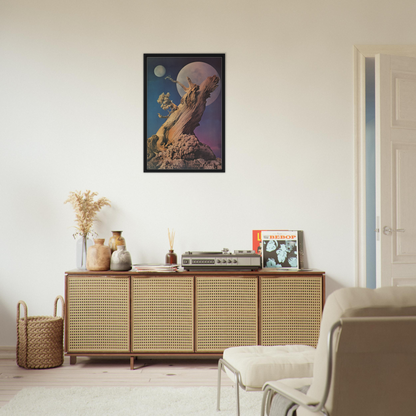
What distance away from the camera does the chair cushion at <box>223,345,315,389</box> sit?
2.03 meters

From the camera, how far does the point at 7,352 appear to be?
11.8 ft

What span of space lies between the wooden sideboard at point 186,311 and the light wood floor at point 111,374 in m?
0.13

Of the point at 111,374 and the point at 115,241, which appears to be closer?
the point at 111,374

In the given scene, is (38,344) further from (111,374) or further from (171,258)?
(171,258)

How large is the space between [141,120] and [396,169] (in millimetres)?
2257

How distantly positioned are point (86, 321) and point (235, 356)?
59.6 inches

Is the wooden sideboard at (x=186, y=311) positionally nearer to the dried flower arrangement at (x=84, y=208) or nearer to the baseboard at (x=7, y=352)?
the dried flower arrangement at (x=84, y=208)

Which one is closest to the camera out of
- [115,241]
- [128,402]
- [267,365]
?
[267,365]

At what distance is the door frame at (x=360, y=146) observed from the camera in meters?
3.66

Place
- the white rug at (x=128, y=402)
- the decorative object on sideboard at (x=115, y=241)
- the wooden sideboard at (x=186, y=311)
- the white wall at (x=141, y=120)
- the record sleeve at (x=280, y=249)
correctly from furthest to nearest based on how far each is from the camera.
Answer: the white wall at (x=141, y=120), the record sleeve at (x=280, y=249), the decorative object on sideboard at (x=115, y=241), the wooden sideboard at (x=186, y=311), the white rug at (x=128, y=402)

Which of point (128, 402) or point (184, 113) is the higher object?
point (184, 113)

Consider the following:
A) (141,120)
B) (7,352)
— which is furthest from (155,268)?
(7,352)

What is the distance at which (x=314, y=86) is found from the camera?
12.3 ft

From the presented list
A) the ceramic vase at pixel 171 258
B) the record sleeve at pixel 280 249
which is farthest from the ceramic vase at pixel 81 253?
the record sleeve at pixel 280 249
